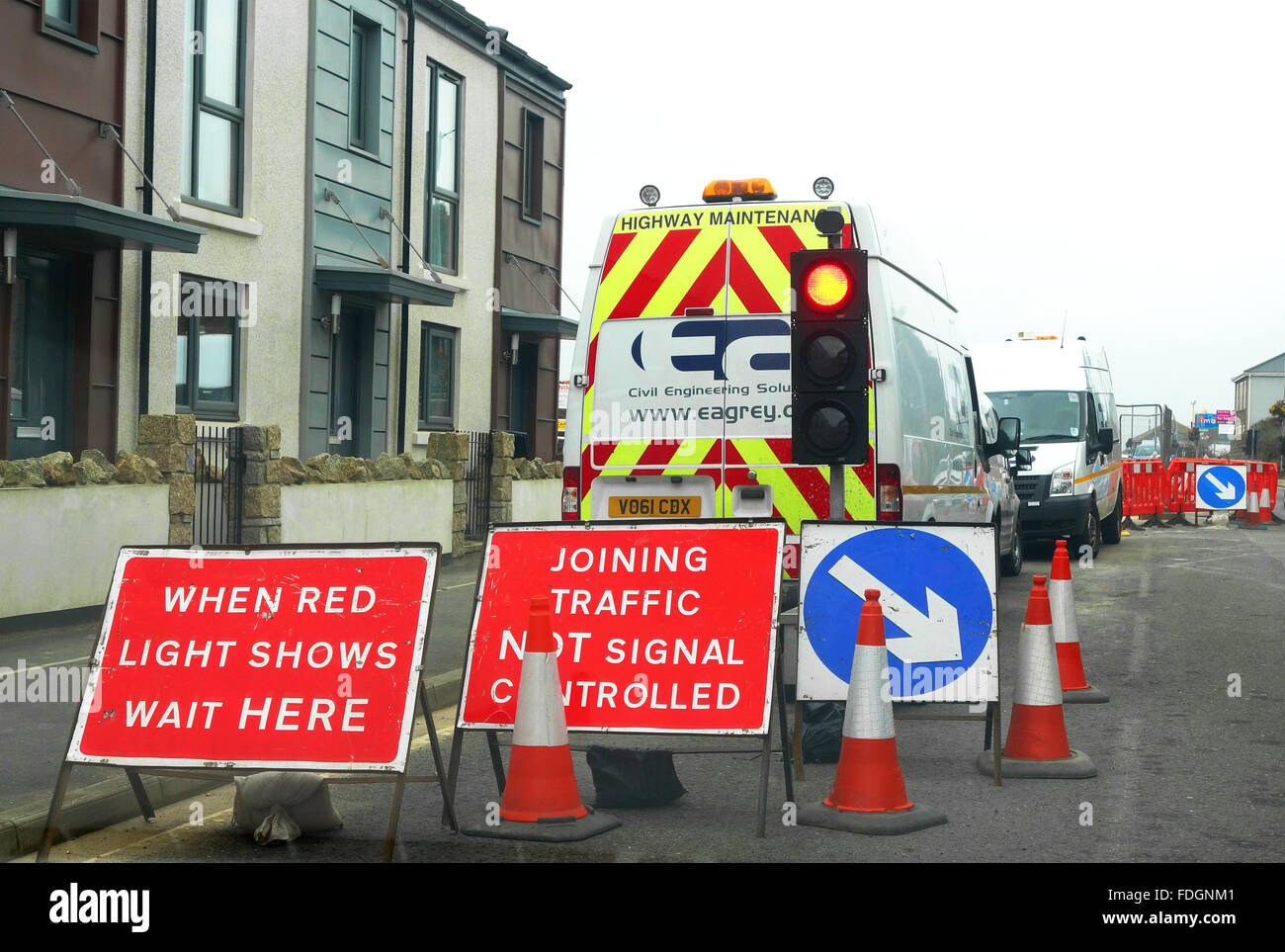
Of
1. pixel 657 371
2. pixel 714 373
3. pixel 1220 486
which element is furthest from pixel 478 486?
pixel 1220 486

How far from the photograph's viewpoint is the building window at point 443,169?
70.7 feet

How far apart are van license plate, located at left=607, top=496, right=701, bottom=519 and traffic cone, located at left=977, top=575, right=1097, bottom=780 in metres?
2.84

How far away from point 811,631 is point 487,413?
1739cm

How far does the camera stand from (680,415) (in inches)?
368

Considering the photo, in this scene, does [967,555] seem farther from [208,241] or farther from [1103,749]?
[208,241]

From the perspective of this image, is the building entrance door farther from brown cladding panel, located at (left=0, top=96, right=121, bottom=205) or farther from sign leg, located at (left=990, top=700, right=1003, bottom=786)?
sign leg, located at (left=990, top=700, right=1003, bottom=786)

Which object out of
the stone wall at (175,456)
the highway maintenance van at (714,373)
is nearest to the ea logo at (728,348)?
the highway maintenance van at (714,373)

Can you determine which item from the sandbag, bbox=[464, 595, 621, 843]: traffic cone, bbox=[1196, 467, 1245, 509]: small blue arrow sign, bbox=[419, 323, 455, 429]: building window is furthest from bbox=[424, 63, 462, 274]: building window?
bbox=[464, 595, 621, 843]: traffic cone

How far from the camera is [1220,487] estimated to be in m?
28.6

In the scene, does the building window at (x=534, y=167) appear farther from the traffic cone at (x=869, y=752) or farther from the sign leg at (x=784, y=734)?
the traffic cone at (x=869, y=752)

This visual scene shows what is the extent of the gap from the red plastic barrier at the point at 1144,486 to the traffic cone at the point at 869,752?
23.7 m

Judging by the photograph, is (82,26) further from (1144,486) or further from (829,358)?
(1144,486)

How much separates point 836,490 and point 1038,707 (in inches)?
65.8
